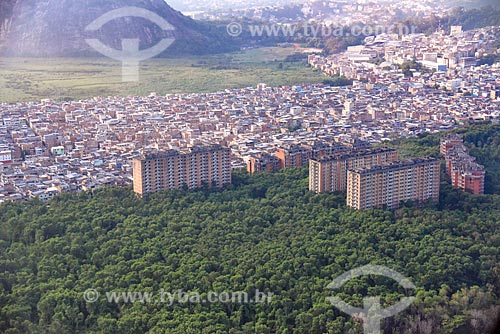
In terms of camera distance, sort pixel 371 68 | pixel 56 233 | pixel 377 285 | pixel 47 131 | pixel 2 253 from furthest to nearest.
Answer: pixel 371 68
pixel 47 131
pixel 56 233
pixel 2 253
pixel 377 285

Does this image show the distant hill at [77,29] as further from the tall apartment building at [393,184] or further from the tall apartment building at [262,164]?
the tall apartment building at [393,184]

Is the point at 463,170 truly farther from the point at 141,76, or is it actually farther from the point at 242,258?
the point at 141,76

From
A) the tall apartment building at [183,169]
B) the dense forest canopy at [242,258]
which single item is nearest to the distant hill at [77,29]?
the tall apartment building at [183,169]

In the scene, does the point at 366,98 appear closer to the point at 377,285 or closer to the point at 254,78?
the point at 254,78

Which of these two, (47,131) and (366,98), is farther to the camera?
(366,98)

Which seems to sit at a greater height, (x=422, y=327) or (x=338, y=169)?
(x=338, y=169)

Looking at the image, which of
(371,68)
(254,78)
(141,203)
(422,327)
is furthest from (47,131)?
(371,68)
